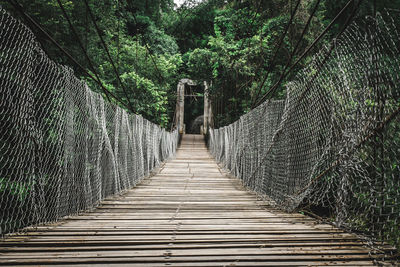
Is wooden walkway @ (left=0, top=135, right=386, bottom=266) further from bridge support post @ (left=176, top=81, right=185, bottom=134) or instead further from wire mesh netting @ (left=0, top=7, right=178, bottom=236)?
bridge support post @ (left=176, top=81, right=185, bottom=134)

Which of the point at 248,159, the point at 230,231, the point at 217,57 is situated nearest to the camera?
the point at 230,231

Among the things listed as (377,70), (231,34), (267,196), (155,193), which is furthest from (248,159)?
(231,34)

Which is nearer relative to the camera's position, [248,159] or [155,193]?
[155,193]

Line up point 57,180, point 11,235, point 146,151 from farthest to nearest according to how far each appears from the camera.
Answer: point 146,151 < point 57,180 < point 11,235

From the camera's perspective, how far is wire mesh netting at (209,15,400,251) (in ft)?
4.12

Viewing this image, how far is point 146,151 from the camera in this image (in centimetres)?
439

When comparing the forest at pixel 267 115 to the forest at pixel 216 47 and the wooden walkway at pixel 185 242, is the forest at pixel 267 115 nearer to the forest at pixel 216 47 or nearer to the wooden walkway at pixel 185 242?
the forest at pixel 216 47

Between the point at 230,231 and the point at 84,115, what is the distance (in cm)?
140

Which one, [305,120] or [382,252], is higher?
[305,120]

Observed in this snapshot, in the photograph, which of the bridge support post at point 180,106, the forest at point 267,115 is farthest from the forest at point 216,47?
the bridge support post at point 180,106

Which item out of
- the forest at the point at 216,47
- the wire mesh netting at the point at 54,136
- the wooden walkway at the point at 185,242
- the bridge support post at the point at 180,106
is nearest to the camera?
the wooden walkway at the point at 185,242

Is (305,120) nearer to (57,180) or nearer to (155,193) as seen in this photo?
(155,193)

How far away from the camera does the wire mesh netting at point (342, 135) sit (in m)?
1.26

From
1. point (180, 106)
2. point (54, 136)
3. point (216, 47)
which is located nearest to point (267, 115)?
point (54, 136)
